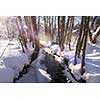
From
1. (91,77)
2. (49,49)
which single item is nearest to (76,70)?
(91,77)

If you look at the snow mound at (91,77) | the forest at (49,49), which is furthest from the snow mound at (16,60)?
the snow mound at (91,77)

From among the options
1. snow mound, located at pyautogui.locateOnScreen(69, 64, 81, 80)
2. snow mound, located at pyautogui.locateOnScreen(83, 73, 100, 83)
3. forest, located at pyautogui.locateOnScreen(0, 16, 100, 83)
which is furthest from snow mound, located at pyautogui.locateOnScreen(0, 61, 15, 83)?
snow mound, located at pyautogui.locateOnScreen(83, 73, 100, 83)

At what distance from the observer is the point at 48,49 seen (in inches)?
91.7

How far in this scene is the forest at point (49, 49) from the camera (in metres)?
2.30

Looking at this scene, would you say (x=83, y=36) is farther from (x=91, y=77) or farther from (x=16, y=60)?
(x=16, y=60)

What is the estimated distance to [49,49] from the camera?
233cm

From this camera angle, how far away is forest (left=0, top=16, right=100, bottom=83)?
2.30m

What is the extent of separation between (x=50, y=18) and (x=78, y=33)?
0.26 m

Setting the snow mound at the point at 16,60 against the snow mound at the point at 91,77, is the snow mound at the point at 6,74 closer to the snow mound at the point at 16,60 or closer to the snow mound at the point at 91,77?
the snow mound at the point at 16,60
